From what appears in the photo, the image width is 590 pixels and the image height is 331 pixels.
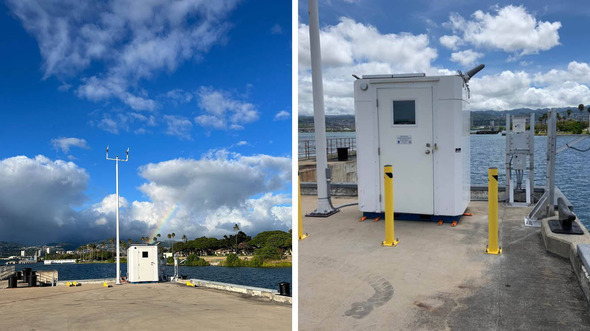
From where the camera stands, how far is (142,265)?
67.9 feet

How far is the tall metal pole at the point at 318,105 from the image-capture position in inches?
260

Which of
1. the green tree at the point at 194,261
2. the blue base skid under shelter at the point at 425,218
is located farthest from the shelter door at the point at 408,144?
the green tree at the point at 194,261

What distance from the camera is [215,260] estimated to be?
4417 inches

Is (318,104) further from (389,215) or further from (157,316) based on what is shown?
(157,316)

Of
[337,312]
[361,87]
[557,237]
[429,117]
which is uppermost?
[361,87]

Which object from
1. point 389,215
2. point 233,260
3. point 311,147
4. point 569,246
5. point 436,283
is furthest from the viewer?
point 233,260

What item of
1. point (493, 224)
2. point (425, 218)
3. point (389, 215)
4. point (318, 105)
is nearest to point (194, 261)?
point (318, 105)

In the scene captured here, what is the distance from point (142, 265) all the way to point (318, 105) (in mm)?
16537

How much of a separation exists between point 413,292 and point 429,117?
10.4 ft

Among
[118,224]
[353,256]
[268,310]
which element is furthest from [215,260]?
[353,256]

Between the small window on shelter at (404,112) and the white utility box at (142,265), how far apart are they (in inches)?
671

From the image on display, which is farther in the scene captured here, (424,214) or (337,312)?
(424,214)

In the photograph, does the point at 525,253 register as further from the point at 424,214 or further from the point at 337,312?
the point at 337,312

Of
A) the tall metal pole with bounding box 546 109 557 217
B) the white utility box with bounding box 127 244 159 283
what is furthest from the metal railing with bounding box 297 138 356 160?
the tall metal pole with bounding box 546 109 557 217
